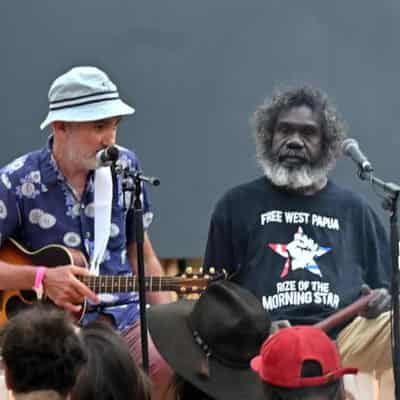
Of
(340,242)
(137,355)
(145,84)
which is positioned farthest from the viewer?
(145,84)

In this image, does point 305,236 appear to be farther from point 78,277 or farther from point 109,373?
point 109,373

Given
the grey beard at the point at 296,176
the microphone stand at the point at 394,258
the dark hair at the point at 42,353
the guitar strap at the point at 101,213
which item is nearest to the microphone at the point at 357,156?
the microphone stand at the point at 394,258

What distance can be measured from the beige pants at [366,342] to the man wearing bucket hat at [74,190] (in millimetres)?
850

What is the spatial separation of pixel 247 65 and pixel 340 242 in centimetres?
162

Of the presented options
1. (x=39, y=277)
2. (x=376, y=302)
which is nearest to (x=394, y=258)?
(x=376, y=302)

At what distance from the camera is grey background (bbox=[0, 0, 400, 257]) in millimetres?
6016

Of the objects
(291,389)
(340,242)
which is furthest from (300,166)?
(291,389)

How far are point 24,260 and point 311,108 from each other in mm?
1412

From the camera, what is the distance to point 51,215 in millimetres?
4664

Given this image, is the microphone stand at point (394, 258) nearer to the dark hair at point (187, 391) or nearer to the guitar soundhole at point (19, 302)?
the dark hair at point (187, 391)

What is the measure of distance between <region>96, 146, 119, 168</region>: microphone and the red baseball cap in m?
1.46

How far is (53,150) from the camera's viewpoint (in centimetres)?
477

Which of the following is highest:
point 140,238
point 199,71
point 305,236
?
point 199,71

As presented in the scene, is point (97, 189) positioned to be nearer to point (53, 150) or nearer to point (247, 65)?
point (53, 150)
